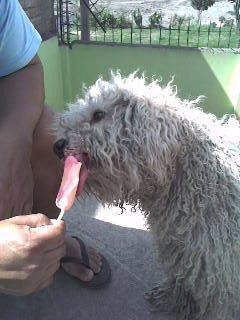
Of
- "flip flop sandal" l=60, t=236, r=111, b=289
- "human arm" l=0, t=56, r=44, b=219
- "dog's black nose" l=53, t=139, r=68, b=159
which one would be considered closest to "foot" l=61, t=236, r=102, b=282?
"flip flop sandal" l=60, t=236, r=111, b=289

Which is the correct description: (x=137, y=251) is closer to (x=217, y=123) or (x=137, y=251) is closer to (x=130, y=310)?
(x=130, y=310)

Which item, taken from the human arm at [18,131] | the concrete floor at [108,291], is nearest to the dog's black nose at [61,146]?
the human arm at [18,131]

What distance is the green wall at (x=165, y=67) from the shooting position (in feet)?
12.5

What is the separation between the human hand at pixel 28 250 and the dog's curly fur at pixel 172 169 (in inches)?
14.4

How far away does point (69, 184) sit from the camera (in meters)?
1.28

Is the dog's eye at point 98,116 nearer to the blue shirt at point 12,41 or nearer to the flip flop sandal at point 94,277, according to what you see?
the blue shirt at point 12,41

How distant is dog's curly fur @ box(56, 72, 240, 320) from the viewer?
1.38 m

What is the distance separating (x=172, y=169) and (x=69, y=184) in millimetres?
373

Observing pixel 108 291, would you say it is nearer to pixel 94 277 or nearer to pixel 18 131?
pixel 94 277

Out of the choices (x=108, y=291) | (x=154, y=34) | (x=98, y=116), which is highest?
(x=98, y=116)

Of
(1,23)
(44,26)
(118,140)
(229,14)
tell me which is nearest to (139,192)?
(118,140)

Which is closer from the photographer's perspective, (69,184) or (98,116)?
(69,184)

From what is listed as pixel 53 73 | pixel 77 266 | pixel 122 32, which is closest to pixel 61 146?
pixel 77 266

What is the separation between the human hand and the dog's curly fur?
14.4 inches
